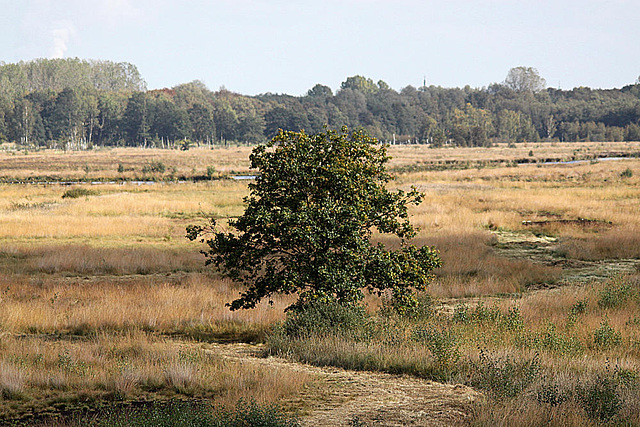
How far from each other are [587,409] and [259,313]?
26.8ft

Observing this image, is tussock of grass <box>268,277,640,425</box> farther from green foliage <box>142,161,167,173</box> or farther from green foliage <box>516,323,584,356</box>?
green foliage <box>142,161,167,173</box>

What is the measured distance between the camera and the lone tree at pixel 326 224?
1089 cm

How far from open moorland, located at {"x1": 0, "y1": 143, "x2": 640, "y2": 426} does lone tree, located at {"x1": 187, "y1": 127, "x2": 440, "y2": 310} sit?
0.72 meters

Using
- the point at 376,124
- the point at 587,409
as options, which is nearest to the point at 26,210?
the point at 587,409

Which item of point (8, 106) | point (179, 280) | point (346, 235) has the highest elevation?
point (8, 106)

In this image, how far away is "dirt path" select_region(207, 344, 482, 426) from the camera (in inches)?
264

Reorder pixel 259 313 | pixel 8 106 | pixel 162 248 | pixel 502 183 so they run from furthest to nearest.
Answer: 1. pixel 8 106
2. pixel 502 183
3. pixel 162 248
4. pixel 259 313

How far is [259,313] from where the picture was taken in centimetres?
1377

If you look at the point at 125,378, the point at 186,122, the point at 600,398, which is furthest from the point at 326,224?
the point at 186,122

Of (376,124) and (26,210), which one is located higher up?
(376,124)

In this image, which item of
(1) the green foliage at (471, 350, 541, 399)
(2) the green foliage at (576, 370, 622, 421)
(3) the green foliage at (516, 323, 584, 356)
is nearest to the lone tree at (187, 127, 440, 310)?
(3) the green foliage at (516, 323, 584, 356)

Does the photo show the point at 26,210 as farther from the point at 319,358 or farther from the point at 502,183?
the point at 502,183

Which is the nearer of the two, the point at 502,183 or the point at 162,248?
the point at 162,248

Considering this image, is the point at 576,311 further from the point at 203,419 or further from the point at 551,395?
the point at 203,419
